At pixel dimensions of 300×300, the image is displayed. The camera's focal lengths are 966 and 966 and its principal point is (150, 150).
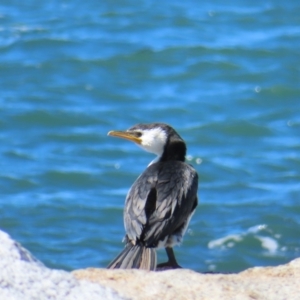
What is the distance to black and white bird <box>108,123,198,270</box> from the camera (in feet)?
20.9

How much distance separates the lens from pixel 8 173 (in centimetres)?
1339

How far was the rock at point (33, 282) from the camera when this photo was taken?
4297 mm

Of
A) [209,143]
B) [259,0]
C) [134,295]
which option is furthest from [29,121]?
[134,295]

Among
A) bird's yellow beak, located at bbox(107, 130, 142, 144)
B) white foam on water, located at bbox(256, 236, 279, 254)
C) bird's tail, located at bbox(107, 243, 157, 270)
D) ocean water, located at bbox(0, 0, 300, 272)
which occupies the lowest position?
bird's tail, located at bbox(107, 243, 157, 270)

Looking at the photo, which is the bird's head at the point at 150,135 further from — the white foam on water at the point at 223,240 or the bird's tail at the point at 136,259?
the white foam on water at the point at 223,240

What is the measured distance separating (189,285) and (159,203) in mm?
1580

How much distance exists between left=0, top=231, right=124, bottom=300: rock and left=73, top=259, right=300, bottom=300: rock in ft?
1.04

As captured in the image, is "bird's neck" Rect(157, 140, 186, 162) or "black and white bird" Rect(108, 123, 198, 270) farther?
"bird's neck" Rect(157, 140, 186, 162)

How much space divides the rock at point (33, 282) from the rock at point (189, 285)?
317mm

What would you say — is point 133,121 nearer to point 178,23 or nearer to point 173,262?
point 178,23

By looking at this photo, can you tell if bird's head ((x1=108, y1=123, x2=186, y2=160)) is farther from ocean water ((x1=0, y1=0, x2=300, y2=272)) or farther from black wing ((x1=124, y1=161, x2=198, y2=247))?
ocean water ((x1=0, y1=0, x2=300, y2=272))

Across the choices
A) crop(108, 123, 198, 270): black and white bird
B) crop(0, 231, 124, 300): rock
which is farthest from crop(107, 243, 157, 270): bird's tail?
crop(0, 231, 124, 300): rock

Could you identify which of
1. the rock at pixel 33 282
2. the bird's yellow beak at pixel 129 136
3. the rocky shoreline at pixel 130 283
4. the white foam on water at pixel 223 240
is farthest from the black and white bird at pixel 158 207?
the white foam on water at pixel 223 240

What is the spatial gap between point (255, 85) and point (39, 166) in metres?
4.62
